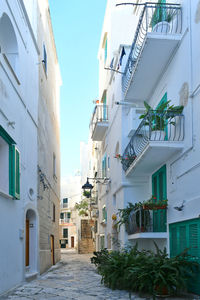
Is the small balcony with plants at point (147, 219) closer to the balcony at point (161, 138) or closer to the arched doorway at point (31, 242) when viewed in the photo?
the balcony at point (161, 138)

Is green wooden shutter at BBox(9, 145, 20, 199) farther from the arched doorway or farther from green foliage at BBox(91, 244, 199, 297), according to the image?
green foliage at BBox(91, 244, 199, 297)

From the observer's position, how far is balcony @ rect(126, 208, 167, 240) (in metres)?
10.9

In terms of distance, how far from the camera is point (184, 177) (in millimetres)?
9203

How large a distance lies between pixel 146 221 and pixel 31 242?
4.10 metres

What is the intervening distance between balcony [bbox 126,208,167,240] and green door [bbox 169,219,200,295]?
0.93 meters

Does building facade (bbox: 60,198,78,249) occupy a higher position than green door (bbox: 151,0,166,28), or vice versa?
green door (bbox: 151,0,166,28)

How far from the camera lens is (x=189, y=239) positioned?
866cm

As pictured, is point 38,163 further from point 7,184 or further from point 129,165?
point 7,184

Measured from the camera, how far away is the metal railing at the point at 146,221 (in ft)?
37.1

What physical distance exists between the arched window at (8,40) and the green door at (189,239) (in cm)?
631

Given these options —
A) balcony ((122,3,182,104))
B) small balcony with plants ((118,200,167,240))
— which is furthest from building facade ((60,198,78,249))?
balcony ((122,3,182,104))

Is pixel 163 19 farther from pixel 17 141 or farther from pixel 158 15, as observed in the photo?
pixel 17 141

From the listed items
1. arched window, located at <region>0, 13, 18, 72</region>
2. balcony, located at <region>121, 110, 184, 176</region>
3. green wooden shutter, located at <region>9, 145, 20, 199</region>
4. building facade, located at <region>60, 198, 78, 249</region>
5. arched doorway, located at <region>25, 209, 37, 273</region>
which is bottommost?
building facade, located at <region>60, 198, 78, 249</region>

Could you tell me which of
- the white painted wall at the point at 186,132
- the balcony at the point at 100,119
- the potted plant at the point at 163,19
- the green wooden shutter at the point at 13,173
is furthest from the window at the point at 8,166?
the balcony at the point at 100,119
